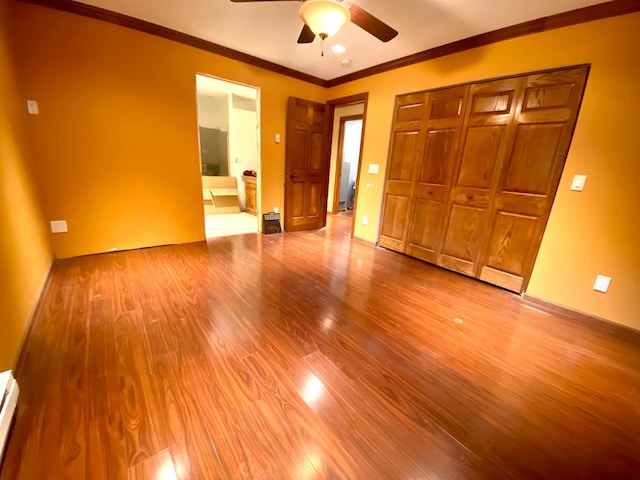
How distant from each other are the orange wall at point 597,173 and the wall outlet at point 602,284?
3 cm

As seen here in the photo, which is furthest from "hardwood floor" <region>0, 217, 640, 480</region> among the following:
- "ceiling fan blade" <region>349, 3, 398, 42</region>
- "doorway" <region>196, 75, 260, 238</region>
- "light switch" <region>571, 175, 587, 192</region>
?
"doorway" <region>196, 75, 260, 238</region>

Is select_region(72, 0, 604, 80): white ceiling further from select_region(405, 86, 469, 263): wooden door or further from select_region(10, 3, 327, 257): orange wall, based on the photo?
select_region(405, 86, 469, 263): wooden door

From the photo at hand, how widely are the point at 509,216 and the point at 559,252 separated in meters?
0.51

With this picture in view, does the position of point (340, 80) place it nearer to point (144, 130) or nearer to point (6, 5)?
point (144, 130)

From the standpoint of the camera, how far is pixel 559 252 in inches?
92.6

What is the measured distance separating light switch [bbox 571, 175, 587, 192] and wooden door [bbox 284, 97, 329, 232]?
3250mm

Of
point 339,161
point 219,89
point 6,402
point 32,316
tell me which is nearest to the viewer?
point 6,402

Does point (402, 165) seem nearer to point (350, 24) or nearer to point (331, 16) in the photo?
point (350, 24)

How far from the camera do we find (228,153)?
6.09 m

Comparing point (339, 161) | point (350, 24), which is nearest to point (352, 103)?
point (350, 24)

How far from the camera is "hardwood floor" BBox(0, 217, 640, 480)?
107 centimetres

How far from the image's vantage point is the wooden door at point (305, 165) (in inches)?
164

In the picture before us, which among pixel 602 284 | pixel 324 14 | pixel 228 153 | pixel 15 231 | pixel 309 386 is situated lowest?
pixel 309 386

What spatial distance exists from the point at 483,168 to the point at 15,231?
4000 mm
